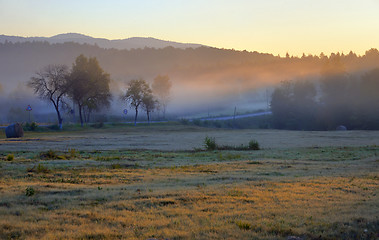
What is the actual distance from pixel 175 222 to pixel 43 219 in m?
3.77

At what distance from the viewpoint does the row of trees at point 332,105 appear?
107 m

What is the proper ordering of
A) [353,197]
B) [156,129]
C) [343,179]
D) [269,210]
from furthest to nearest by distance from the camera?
[156,129] → [343,179] → [353,197] → [269,210]

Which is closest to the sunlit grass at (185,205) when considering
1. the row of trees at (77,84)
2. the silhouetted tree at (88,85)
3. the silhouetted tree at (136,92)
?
the row of trees at (77,84)

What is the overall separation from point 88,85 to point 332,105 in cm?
7107

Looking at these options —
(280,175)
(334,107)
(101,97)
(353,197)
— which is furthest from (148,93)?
(353,197)

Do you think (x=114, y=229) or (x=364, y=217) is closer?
(x=114, y=229)

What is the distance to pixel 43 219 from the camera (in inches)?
442

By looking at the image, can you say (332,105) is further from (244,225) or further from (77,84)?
(244,225)

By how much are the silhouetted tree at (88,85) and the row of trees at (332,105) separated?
5624cm

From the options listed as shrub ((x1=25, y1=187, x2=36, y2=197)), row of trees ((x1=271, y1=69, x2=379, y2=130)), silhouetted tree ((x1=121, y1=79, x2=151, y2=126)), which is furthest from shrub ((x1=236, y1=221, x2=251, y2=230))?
row of trees ((x1=271, y1=69, x2=379, y2=130))

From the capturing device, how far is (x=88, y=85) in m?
95.7

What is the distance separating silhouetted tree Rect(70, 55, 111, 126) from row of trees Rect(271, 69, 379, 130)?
56.2 m

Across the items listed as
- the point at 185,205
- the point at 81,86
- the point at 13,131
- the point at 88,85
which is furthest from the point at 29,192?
the point at 88,85

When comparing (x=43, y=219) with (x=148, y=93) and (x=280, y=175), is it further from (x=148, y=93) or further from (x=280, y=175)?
(x=148, y=93)
